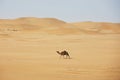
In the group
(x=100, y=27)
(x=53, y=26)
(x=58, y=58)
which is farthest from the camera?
(x=53, y=26)

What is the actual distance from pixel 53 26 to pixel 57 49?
0.64m

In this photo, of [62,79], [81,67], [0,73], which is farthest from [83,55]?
[0,73]

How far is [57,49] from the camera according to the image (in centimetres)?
493

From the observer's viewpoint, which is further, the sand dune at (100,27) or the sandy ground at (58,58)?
the sand dune at (100,27)

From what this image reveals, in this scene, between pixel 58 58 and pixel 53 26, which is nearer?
pixel 58 58

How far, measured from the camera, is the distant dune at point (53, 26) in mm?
4918

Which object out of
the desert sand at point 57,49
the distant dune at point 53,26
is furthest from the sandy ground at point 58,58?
the distant dune at point 53,26

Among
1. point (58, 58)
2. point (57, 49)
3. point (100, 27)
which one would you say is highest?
point (100, 27)

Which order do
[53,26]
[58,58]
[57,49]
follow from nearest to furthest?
[58,58] < [57,49] < [53,26]

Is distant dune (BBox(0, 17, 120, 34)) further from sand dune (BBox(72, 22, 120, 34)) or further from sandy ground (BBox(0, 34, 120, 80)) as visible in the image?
sandy ground (BBox(0, 34, 120, 80))

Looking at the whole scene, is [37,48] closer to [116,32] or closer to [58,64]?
[58,64]

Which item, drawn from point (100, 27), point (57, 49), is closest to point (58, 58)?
point (57, 49)

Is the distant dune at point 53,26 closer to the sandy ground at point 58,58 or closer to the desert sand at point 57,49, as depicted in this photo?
the desert sand at point 57,49

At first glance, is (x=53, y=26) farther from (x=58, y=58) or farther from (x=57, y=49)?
(x=58, y=58)
